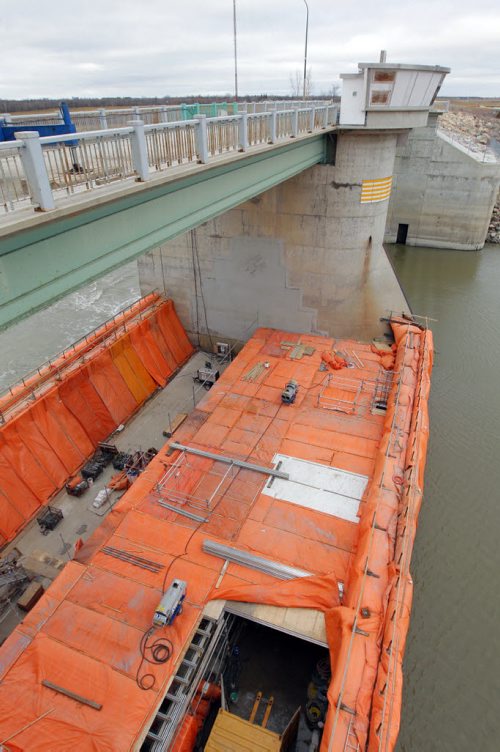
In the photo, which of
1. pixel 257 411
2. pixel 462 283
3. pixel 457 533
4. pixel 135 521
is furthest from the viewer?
pixel 462 283

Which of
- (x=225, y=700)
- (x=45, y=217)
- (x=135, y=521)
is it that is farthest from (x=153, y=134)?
(x=225, y=700)

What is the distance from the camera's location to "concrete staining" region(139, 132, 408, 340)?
1869cm

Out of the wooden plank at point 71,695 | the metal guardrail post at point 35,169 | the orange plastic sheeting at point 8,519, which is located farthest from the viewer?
the orange plastic sheeting at point 8,519

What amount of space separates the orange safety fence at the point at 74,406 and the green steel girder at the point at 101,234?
8.63 metres

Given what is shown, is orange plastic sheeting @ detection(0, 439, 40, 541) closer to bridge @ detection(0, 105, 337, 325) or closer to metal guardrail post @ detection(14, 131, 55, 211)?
bridge @ detection(0, 105, 337, 325)

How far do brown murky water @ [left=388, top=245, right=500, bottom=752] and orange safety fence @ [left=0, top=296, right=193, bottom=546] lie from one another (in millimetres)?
11602

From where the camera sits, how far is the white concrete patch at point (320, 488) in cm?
1168

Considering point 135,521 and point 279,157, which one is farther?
point 279,157

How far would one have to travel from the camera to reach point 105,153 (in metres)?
7.57

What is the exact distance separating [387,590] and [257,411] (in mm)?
7511

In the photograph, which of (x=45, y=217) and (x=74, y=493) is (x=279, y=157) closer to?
(x=45, y=217)

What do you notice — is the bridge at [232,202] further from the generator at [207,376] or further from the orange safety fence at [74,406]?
the orange safety fence at [74,406]

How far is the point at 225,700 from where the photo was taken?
31.5 feet

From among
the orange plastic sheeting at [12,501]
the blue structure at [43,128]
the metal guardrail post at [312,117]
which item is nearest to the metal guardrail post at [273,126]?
the metal guardrail post at [312,117]
